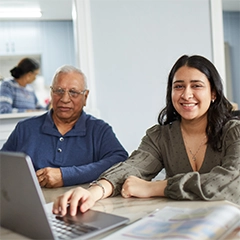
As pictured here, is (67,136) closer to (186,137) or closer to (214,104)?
(186,137)

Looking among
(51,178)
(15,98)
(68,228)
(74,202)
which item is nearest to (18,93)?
(15,98)

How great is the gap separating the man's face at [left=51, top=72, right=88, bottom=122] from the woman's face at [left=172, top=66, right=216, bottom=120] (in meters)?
0.58

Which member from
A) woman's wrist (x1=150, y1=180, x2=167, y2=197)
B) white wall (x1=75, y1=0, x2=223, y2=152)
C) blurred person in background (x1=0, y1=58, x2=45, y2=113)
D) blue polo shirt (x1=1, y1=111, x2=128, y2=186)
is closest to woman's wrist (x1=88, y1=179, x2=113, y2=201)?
woman's wrist (x1=150, y1=180, x2=167, y2=197)

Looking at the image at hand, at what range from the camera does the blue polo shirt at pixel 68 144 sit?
1631mm

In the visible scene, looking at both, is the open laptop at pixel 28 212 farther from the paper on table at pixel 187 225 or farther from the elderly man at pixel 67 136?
the elderly man at pixel 67 136

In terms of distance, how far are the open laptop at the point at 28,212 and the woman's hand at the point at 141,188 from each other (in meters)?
0.22

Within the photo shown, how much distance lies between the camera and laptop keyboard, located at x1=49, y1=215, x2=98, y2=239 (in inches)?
29.9

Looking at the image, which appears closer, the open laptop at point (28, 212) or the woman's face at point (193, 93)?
the open laptop at point (28, 212)

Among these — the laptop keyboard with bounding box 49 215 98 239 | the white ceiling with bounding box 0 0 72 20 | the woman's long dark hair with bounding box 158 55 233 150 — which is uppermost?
the white ceiling with bounding box 0 0 72 20

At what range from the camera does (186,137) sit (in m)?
1.41

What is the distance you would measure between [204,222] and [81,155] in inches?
39.3

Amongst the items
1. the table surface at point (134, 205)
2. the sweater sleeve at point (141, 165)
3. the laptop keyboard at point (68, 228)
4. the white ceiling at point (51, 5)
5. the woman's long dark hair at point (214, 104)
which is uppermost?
the white ceiling at point (51, 5)

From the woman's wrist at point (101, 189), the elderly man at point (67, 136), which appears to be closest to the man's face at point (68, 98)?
the elderly man at point (67, 136)

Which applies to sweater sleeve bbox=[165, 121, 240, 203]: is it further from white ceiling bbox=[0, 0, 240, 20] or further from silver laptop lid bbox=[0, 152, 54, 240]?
white ceiling bbox=[0, 0, 240, 20]
